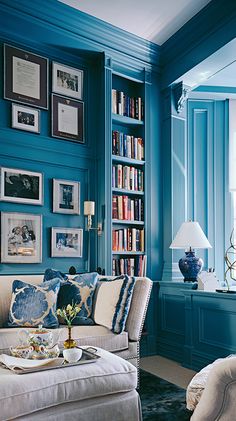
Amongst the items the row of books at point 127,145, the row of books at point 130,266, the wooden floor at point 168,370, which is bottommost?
the wooden floor at point 168,370

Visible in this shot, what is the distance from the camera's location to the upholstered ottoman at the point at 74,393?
1.75m

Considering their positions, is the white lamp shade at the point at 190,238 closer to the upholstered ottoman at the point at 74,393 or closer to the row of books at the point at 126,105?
the row of books at the point at 126,105

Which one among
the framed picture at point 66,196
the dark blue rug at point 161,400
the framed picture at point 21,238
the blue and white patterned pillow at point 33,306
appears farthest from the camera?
the framed picture at point 66,196

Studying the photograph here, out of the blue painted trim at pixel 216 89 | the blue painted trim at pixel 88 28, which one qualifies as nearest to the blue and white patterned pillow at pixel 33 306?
the blue painted trim at pixel 88 28

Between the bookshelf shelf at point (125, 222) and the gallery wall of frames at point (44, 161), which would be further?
the bookshelf shelf at point (125, 222)

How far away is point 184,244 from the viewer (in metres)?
3.65

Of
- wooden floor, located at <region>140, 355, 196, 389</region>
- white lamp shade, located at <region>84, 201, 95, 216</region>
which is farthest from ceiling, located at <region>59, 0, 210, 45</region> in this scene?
wooden floor, located at <region>140, 355, 196, 389</region>

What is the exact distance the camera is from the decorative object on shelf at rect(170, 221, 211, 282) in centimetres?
366

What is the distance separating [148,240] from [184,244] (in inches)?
25.3

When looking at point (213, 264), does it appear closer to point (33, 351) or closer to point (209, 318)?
point (209, 318)

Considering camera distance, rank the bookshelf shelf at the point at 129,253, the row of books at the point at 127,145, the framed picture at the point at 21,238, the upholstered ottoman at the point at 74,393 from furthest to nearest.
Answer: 1. the row of books at the point at 127,145
2. the bookshelf shelf at the point at 129,253
3. the framed picture at the point at 21,238
4. the upholstered ottoman at the point at 74,393

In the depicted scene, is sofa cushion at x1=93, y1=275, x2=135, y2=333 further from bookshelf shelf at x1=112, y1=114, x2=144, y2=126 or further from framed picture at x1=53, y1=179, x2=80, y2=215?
bookshelf shelf at x1=112, y1=114, x2=144, y2=126

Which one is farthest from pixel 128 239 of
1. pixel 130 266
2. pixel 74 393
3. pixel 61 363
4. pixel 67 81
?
pixel 74 393

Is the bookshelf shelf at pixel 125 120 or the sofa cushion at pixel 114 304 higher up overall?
the bookshelf shelf at pixel 125 120
